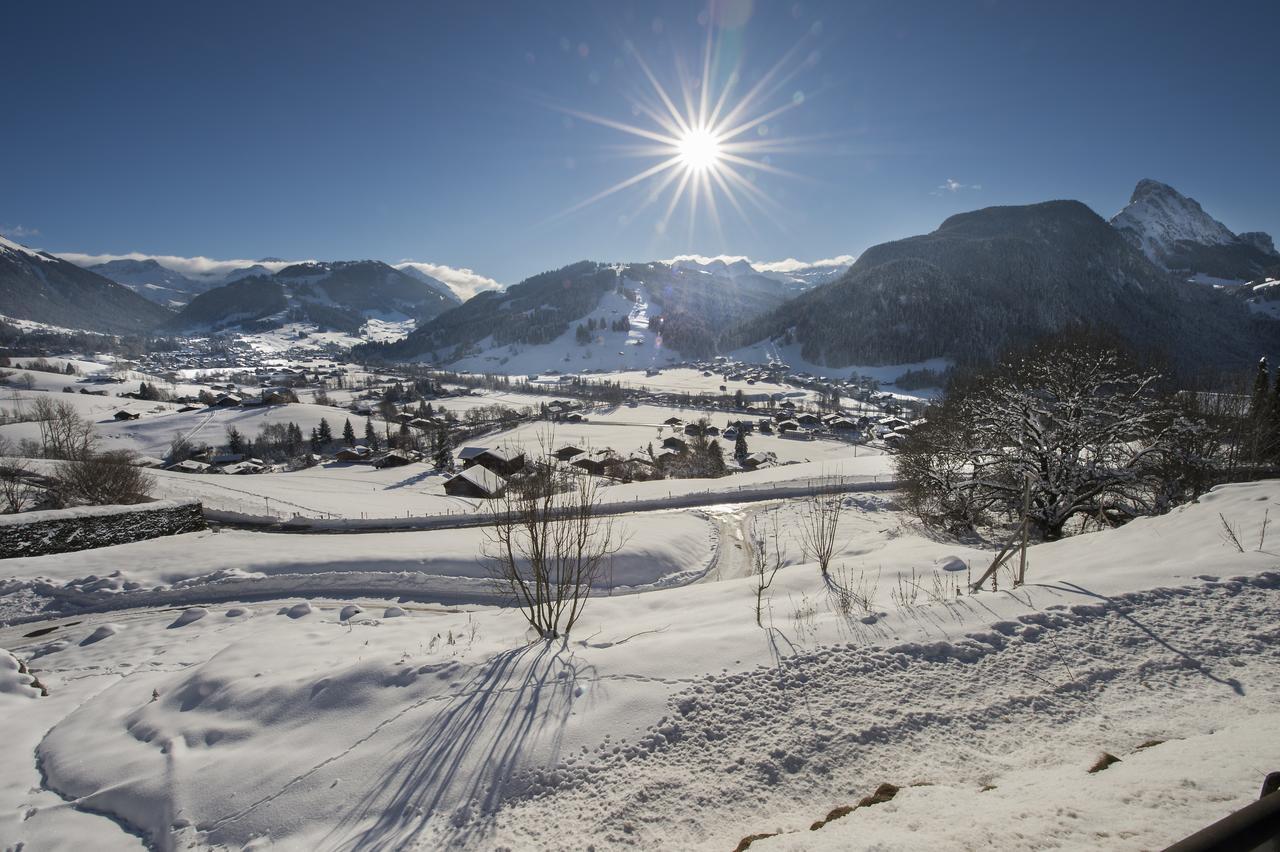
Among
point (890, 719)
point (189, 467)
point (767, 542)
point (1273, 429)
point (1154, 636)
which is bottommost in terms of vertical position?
point (189, 467)

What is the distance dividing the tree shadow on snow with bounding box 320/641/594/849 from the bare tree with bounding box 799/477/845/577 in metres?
8.19

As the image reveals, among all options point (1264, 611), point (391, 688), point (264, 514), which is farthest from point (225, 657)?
point (264, 514)

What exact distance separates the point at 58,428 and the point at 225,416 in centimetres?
6286

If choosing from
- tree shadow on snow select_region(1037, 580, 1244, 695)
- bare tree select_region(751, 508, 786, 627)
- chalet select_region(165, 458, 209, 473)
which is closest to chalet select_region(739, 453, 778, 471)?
bare tree select_region(751, 508, 786, 627)

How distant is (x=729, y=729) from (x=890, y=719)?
165 centimetres

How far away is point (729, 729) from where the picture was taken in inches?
203

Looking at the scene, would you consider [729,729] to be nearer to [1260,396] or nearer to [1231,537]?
[1231,537]

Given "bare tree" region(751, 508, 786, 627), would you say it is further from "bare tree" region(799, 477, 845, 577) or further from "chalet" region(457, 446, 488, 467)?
"chalet" region(457, 446, 488, 467)

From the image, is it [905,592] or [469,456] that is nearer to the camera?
[905,592]

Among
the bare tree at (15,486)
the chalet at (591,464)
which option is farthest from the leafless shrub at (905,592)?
the chalet at (591,464)

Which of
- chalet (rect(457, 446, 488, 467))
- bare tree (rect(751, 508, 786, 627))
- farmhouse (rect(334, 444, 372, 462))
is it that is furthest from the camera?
farmhouse (rect(334, 444, 372, 462))

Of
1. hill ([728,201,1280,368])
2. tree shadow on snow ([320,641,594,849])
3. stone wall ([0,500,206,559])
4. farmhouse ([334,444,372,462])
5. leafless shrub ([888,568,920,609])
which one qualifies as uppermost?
hill ([728,201,1280,368])

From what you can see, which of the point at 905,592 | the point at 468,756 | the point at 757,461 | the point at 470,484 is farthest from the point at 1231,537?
the point at 757,461

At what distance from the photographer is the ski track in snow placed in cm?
432
